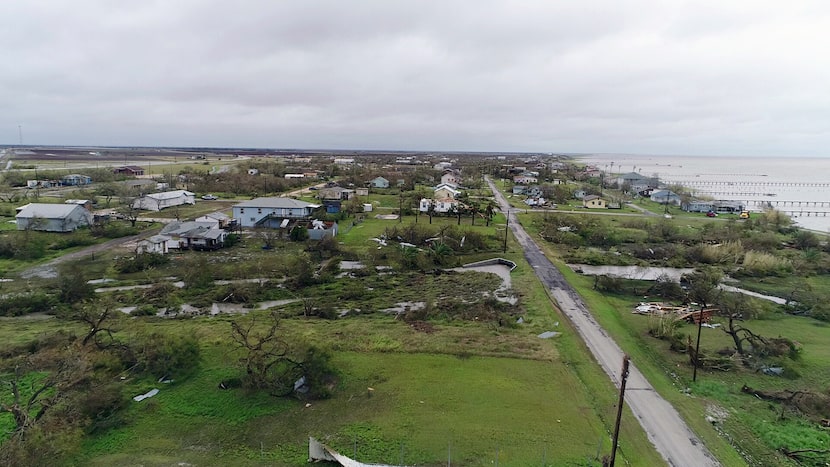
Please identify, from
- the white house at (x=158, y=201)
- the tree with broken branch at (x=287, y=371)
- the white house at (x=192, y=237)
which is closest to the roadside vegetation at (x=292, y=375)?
the tree with broken branch at (x=287, y=371)

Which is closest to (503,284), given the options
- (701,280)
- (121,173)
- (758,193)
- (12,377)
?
(701,280)

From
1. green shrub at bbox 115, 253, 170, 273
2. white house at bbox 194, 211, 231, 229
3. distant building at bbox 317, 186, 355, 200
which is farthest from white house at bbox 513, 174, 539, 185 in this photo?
green shrub at bbox 115, 253, 170, 273

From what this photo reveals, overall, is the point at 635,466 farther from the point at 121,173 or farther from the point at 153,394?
the point at 121,173

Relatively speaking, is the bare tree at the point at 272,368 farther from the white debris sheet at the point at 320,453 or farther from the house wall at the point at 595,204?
the house wall at the point at 595,204

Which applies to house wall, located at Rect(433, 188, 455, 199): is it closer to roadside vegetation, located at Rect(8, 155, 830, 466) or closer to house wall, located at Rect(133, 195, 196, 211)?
roadside vegetation, located at Rect(8, 155, 830, 466)

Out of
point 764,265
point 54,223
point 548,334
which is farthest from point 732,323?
point 54,223
